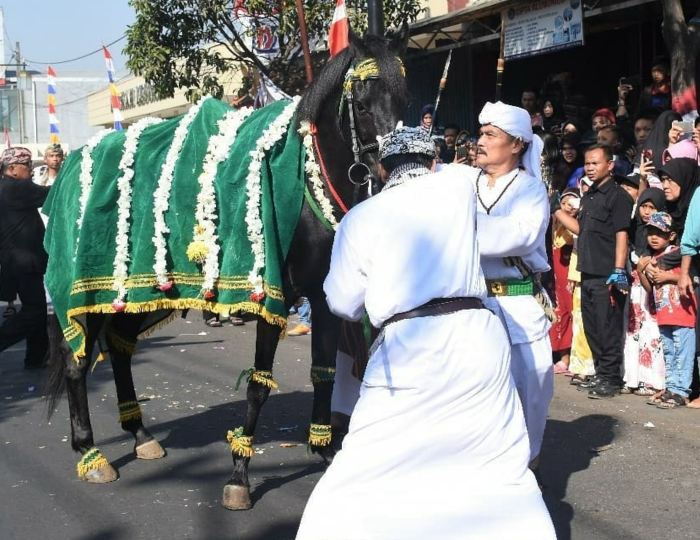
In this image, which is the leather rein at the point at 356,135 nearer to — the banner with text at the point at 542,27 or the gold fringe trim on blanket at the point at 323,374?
the gold fringe trim on blanket at the point at 323,374

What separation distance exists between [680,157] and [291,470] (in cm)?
432

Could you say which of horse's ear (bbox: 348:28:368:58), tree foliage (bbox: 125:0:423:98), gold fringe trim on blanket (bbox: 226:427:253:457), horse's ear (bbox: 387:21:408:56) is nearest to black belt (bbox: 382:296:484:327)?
gold fringe trim on blanket (bbox: 226:427:253:457)

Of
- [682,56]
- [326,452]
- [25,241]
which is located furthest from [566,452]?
[25,241]

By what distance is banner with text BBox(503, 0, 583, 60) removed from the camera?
12211mm

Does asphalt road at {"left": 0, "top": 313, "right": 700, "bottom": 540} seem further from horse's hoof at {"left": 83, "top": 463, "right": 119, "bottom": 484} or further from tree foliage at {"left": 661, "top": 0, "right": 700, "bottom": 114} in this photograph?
tree foliage at {"left": 661, "top": 0, "right": 700, "bottom": 114}

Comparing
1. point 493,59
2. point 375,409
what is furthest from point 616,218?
point 493,59

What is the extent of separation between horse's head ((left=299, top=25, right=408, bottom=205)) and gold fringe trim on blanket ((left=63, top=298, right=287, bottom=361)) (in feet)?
2.59

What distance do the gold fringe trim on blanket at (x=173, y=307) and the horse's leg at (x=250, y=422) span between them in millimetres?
82

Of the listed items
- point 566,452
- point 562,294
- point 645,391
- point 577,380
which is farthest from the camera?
point 562,294

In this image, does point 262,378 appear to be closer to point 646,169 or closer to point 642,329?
point 642,329

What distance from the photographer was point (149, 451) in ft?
21.9

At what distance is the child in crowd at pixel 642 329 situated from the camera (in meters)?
8.27

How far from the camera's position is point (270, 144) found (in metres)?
5.70

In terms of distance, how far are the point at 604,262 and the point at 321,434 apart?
3448mm
